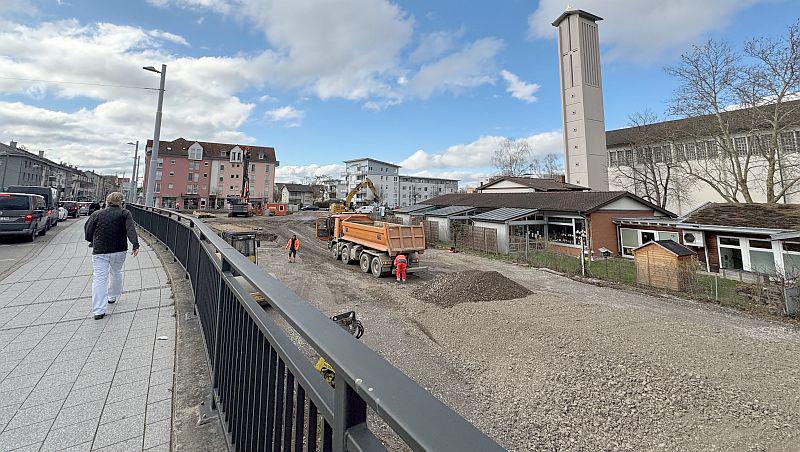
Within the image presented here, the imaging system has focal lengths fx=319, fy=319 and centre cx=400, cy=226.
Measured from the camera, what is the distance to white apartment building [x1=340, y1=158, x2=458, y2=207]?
8138cm

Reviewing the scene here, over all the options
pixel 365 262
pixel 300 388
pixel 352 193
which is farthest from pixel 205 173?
pixel 300 388

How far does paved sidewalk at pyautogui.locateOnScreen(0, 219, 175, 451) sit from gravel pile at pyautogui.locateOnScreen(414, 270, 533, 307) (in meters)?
6.85

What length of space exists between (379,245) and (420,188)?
269ft

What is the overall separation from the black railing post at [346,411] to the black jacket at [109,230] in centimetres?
519

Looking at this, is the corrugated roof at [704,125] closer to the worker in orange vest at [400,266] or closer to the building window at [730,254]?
the building window at [730,254]

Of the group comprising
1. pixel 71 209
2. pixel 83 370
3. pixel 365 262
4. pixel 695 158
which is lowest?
pixel 83 370

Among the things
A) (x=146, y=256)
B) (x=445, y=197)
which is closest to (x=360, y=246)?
(x=146, y=256)

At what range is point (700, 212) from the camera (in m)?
17.6

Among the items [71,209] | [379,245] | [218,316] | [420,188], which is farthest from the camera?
[420,188]

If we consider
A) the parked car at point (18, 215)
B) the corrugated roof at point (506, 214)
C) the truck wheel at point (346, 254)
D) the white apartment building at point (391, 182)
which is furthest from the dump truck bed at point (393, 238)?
the white apartment building at point (391, 182)

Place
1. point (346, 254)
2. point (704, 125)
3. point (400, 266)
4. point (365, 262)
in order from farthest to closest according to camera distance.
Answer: point (704, 125)
point (346, 254)
point (365, 262)
point (400, 266)

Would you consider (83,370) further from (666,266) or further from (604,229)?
(604,229)

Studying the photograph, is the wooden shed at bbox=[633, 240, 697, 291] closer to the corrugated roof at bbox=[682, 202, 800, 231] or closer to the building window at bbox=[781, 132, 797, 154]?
the corrugated roof at bbox=[682, 202, 800, 231]

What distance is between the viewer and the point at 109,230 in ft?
15.0
